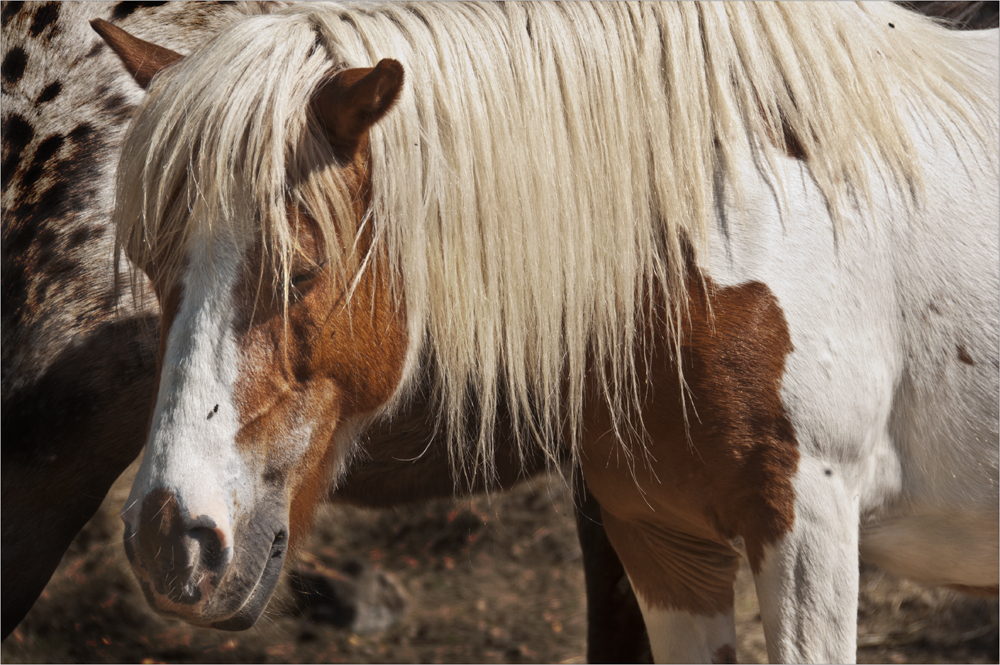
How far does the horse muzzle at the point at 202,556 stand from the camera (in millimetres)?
844

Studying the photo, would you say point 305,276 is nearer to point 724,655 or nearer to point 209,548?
point 209,548

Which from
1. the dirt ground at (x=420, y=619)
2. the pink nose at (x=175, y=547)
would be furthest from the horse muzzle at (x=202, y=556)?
the dirt ground at (x=420, y=619)

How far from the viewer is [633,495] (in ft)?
3.84

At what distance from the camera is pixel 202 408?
86cm

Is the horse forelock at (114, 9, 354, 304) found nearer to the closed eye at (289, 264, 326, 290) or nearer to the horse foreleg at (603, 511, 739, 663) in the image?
the closed eye at (289, 264, 326, 290)

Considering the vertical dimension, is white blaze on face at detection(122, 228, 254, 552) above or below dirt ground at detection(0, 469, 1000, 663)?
above

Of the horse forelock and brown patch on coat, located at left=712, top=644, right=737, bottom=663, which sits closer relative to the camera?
the horse forelock

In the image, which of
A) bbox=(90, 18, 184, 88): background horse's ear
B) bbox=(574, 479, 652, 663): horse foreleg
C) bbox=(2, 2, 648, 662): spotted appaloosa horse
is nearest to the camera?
bbox=(90, 18, 184, 88): background horse's ear

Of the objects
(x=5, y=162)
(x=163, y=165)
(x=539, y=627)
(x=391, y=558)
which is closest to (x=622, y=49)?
(x=163, y=165)

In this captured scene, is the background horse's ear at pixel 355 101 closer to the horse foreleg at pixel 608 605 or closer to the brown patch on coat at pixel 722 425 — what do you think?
the brown patch on coat at pixel 722 425

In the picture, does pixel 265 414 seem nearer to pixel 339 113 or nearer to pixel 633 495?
pixel 339 113

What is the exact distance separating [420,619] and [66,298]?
1.97 meters

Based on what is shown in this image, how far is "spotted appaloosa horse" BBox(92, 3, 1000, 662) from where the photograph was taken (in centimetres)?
91

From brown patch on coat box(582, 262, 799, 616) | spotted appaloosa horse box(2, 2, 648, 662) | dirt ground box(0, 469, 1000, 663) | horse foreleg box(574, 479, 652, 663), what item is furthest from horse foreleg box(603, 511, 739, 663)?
dirt ground box(0, 469, 1000, 663)
